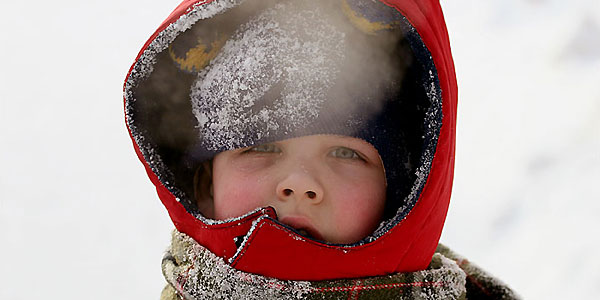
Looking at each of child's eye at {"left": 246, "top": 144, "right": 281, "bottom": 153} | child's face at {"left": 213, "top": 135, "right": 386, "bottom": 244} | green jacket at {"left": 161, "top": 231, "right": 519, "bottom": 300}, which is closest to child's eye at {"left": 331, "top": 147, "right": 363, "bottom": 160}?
child's face at {"left": 213, "top": 135, "right": 386, "bottom": 244}

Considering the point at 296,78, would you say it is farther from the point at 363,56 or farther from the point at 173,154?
the point at 173,154

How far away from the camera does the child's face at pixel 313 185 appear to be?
3.14 ft

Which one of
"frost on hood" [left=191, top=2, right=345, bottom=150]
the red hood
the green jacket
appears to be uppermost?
"frost on hood" [left=191, top=2, right=345, bottom=150]

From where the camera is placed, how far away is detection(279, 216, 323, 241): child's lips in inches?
37.3

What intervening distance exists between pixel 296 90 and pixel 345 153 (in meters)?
0.15

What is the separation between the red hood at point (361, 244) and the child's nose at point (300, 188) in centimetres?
5

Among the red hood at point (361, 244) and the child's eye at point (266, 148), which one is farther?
the child's eye at point (266, 148)

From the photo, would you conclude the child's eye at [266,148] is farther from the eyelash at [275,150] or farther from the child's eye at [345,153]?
the child's eye at [345,153]

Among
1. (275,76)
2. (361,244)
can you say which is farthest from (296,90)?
(361,244)

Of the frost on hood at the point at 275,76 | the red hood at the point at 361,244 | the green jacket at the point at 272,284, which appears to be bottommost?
the green jacket at the point at 272,284

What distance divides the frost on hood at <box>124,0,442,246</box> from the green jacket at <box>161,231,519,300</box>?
7 cm

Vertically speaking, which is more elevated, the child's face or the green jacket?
the child's face

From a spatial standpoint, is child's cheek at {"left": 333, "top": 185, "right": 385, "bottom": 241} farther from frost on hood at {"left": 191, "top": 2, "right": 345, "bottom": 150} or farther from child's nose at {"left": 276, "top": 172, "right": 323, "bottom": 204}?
frost on hood at {"left": 191, "top": 2, "right": 345, "bottom": 150}

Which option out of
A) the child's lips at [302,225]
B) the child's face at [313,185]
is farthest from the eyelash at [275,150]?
the child's lips at [302,225]
